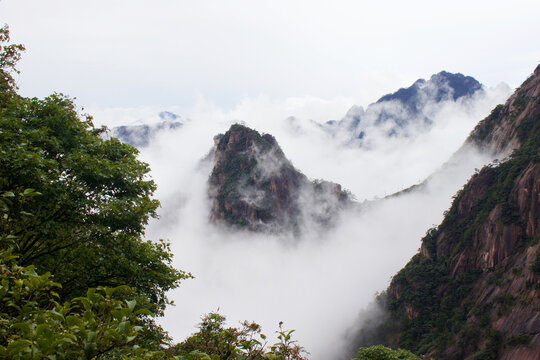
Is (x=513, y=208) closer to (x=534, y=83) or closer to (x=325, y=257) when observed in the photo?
(x=534, y=83)

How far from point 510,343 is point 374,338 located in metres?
38.6

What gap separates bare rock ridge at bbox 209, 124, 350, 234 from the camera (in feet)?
446

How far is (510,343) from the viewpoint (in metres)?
46.5

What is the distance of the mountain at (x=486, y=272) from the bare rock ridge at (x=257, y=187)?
60.5 m

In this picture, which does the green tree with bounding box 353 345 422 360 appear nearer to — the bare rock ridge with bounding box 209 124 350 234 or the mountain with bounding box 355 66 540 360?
the mountain with bounding box 355 66 540 360

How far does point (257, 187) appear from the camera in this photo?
136 meters

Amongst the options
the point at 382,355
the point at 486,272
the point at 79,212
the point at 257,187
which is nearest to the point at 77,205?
the point at 79,212

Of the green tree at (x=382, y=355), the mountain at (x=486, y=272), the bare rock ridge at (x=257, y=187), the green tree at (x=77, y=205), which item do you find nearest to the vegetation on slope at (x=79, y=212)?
the green tree at (x=77, y=205)

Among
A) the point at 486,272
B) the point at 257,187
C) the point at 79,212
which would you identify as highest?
the point at 257,187

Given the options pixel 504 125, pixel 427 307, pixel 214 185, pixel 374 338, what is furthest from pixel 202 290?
pixel 504 125

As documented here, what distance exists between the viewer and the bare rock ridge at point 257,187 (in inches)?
5354

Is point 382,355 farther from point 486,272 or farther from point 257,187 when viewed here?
point 257,187

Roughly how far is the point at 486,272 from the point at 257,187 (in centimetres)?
8460

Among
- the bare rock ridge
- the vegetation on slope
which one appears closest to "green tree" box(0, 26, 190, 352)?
the vegetation on slope
